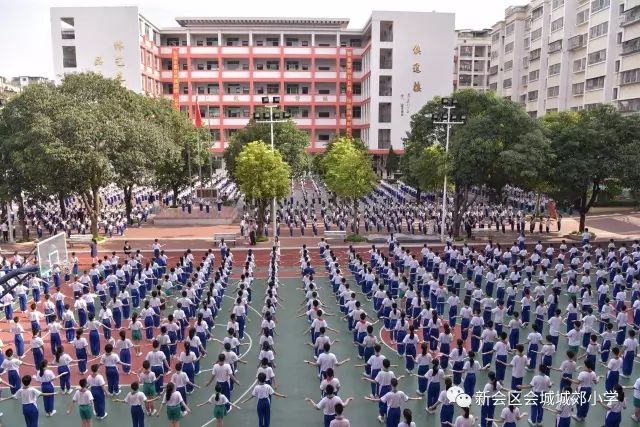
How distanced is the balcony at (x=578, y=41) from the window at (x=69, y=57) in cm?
4450

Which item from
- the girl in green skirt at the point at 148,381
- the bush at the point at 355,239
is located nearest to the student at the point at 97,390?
the girl in green skirt at the point at 148,381

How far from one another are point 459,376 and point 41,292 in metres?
13.3

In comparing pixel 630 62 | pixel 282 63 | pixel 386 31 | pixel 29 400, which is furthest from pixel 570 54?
pixel 29 400

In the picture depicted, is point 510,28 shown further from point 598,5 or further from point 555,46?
point 598,5

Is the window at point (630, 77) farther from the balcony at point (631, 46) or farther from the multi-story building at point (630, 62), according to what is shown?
the balcony at point (631, 46)

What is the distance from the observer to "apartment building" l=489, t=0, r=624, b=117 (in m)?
40.0

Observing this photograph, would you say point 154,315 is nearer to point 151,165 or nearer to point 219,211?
point 151,165

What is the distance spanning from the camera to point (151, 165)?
25938 millimetres

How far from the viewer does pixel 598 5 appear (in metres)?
41.3

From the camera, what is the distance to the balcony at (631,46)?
33250mm

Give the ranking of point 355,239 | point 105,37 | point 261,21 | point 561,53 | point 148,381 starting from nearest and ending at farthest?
point 148,381 < point 355,239 < point 561,53 < point 105,37 < point 261,21

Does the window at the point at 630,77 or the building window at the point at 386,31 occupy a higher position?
the building window at the point at 386,31

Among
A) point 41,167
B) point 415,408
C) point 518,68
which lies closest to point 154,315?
point 415,408

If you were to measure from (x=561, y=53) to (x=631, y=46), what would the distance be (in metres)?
12.9
